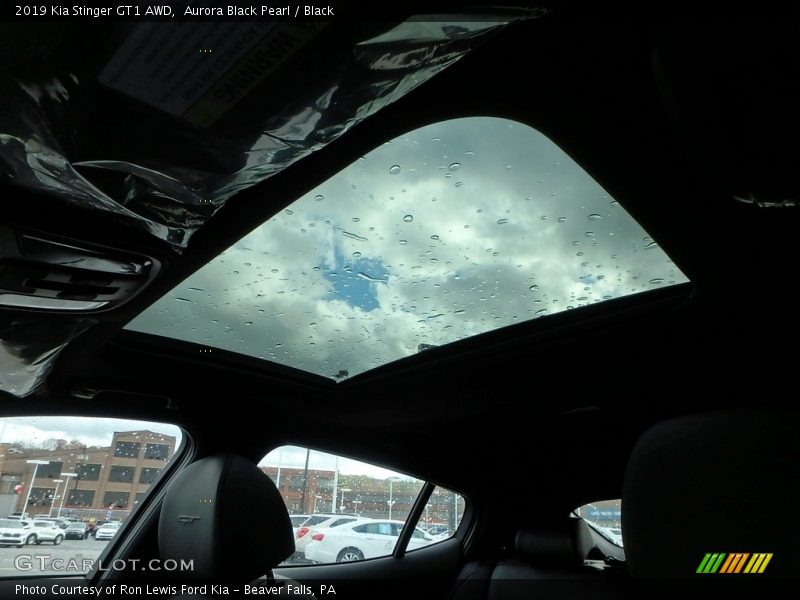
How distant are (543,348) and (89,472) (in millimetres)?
2758

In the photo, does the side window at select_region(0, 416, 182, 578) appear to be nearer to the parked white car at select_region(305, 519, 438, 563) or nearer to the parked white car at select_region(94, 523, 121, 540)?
the parked white car at select_region(94, 523, 121, 540)

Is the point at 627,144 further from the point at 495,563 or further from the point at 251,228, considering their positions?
the point at 495,563

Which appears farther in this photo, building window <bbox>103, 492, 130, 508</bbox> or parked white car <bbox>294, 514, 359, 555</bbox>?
parked white car <bbox>294, 514, 359, 555</bbox>

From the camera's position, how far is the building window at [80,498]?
9.09 ft

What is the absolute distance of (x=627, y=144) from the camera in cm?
183

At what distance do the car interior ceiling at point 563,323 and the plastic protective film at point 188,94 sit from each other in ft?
0.48

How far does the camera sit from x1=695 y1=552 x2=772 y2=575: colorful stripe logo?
58.7 inches

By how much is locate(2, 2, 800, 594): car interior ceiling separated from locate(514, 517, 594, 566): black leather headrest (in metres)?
0.31

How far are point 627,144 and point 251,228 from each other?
1401 mm

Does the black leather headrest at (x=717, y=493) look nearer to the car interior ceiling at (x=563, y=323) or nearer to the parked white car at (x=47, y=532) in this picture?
the car interior ceiling at (x=563, y=323)

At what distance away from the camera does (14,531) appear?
8.63 feet

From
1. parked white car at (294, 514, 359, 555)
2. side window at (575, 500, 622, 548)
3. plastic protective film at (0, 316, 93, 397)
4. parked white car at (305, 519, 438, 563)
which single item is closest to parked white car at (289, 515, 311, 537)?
parked white car at (294, 514, 359, 555)

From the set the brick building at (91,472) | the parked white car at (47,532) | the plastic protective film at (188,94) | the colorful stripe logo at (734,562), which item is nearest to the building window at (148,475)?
the brick building at (91,472)

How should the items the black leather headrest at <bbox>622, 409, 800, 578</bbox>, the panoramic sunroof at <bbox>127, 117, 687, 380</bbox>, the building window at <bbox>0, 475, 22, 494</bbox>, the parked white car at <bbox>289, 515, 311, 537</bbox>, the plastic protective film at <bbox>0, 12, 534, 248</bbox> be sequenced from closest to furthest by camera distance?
1. the plastic protective film at <bbox>0, 12, 534, 248</bbox>
2. the black leather headrest at <bbox>622, 409, 800, 578</bbox>
3. the panoramic sunroof at <bbox>127, 117, 687, 380</bbox>
4. the building window at <bbox>0, 475, 22, 494</bbox>
5. the parked white car at <bbox>289, 515, 311, 537</bbox>
